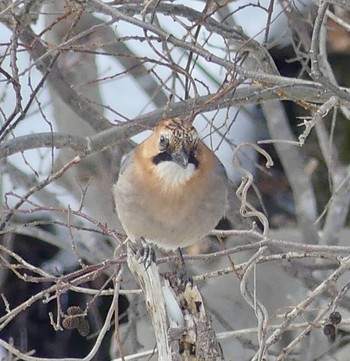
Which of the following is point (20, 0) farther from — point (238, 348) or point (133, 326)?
point (238, 348)

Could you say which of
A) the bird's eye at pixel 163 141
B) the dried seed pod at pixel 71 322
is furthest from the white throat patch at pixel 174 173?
the dried seed pod at pixel 71 322

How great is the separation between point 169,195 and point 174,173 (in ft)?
0.32

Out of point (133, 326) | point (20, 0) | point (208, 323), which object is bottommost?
point (208, 323)

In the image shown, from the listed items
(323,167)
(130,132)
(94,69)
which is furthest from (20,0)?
(323,167)

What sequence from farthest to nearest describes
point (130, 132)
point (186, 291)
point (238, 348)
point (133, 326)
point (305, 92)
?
point (238, 348), point (133, 326), point (130, 132), point (305, 92), point (186, 291)

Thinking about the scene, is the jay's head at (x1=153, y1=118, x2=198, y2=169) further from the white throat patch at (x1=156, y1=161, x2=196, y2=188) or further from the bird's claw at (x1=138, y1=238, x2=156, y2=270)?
the bird's claw at (x1=138, y1=238, x2=156, y2=270)

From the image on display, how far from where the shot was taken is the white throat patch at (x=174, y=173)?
364 centimetres

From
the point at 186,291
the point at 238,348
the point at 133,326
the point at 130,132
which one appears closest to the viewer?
the point at 186,291

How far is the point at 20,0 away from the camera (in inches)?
132

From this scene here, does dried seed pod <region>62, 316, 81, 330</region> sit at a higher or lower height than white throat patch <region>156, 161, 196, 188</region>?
lower

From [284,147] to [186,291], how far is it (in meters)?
2.29

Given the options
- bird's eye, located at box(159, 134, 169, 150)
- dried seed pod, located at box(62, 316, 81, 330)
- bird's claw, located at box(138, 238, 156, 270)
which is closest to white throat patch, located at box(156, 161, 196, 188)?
bird's eye, located at box(159, 134, 169, 150)

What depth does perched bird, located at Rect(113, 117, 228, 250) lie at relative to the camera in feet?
12.0

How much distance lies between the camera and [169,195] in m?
3.69
